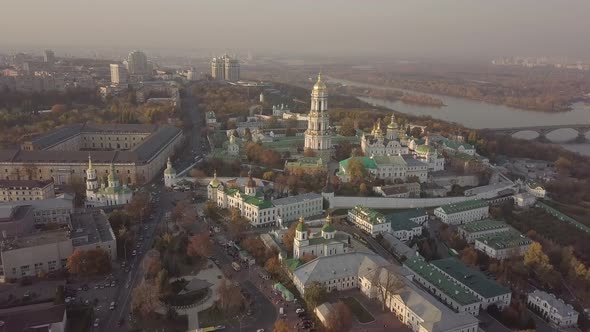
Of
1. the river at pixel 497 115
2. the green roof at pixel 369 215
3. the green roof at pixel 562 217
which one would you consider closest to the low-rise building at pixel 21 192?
the green roof at pixel 369 215

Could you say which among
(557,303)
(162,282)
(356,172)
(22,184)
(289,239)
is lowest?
(557,303)

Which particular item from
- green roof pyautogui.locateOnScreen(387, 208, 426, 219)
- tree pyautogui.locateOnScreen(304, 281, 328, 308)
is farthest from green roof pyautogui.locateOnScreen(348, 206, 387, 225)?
tree pyautogui.locateOnScreen(304, 281, 328, 308)

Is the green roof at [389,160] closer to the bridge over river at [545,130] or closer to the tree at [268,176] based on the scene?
the tree at [268,176]

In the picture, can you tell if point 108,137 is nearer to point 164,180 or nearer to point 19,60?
point 164,180

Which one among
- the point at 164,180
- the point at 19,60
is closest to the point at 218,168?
the point at 164,180

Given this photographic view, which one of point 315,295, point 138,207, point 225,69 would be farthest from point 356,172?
point 225,69

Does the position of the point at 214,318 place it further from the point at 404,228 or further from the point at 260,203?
the point at 404,228
